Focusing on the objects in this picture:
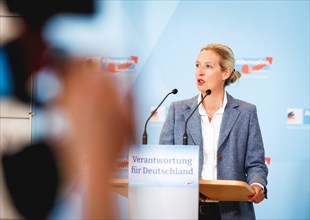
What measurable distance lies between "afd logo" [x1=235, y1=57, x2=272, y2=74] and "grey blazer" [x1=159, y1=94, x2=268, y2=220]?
2.02 meters

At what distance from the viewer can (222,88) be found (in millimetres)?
3559

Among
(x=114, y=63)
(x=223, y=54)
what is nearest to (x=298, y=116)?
(x=223, y=54)

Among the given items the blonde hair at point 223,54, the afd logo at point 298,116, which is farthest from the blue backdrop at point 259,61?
the blonde hair at point 223,54

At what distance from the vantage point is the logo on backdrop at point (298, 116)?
5289 millimetres

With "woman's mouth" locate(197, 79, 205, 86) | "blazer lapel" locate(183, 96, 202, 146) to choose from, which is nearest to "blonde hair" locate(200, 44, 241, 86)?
"woman's mouth" locate(197, 79, 205, 86)

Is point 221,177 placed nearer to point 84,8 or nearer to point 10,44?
point 10,44

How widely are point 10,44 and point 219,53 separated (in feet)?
6.09

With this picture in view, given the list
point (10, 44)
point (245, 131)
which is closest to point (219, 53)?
point (245, 131)

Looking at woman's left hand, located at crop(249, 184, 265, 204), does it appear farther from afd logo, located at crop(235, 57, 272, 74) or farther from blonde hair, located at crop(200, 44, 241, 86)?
afd logo, located at crop(235, 57, 272, 74)

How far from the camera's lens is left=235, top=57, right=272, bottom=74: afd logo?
211 inches

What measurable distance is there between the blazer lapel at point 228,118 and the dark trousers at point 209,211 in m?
0.39

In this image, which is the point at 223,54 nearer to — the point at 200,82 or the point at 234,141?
the point at 200,82

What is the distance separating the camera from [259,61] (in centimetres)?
537

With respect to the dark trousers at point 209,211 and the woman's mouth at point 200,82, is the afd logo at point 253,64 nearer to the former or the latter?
the woman's mouth at point 200,82
